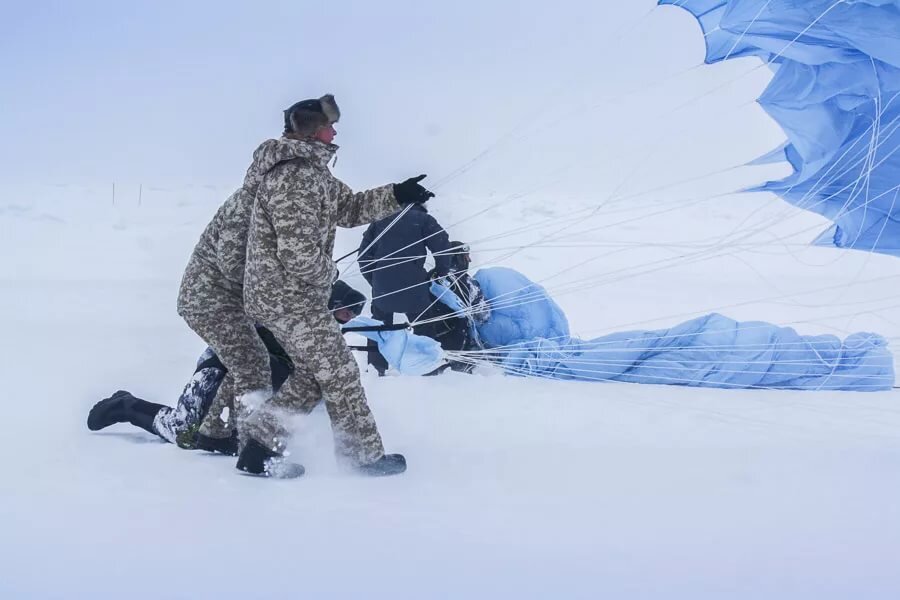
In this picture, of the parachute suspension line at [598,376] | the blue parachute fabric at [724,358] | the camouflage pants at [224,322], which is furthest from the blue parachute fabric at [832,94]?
the camouflage pants at [224,322]

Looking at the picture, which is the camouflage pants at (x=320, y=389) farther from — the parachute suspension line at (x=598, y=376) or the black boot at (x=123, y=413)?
the parachute suspension line at (x=598, y=376)

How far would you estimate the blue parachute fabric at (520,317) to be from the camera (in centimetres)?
484

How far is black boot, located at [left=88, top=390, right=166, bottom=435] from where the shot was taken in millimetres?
3500

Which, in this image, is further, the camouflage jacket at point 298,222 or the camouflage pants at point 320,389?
the camouflage pants at point 320,389

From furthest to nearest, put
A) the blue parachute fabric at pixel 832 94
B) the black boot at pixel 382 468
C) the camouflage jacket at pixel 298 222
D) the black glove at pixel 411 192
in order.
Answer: the blue parachute fabric at pixel 832 94
the black boot at pixel 382 468
the black glove at pixel 411 192
the camouflage jacket at pixel 298 222

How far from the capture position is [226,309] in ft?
10.6

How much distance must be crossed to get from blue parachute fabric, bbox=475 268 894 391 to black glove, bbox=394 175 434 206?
6.10 ft

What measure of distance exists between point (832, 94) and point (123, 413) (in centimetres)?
341

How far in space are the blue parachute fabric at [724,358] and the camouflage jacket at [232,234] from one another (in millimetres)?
1887

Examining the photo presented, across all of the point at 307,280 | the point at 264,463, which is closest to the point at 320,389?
the point at 264,463

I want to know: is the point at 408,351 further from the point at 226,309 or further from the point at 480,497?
the point at 480,497

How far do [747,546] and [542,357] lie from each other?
2462 mm

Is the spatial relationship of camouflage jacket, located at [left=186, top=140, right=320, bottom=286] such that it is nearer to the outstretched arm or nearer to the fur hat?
the fur hat

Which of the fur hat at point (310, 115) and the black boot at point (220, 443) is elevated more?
the fur hat at point (310, 115)
